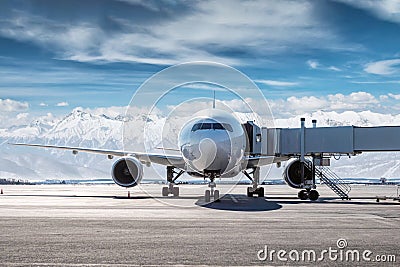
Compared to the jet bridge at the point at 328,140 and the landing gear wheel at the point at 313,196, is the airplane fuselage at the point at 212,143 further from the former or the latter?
the landing gear wheel at the point at 313,196

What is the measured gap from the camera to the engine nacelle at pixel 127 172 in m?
33.2

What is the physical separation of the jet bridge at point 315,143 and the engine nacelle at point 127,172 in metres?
7.07

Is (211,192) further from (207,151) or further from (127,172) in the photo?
(127,172)

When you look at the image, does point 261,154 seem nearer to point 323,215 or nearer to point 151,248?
point 323,215

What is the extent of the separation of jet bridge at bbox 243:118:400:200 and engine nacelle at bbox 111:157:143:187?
707 centimetres

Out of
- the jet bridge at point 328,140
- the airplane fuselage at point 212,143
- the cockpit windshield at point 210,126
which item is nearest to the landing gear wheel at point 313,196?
the jet bridge at point 328,140

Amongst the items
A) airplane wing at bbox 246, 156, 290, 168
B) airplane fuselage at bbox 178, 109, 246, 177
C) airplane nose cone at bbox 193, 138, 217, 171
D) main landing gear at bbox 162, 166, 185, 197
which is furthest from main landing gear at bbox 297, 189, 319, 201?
airplane nose cone at bbox 193, 138, 217, 171

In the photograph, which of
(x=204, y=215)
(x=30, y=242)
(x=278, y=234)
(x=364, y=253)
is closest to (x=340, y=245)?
(x=364, y=253)

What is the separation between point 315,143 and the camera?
108 ft

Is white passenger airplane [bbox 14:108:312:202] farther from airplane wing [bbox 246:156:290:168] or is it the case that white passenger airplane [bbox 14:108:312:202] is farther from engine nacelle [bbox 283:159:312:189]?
engine nacelle [bbox 283:159:312:189]

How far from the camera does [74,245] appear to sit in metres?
12.0

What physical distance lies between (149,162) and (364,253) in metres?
25.4

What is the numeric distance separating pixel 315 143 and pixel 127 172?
39.3ft

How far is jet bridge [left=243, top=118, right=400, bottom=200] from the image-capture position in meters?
31.0
